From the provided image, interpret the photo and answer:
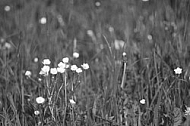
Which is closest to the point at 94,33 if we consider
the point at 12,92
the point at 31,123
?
the point at 12,92

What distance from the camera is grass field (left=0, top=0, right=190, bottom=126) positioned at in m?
2.16

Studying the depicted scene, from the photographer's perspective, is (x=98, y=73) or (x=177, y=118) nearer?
(x=177, y=118)

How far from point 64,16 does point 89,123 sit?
84.6 inches

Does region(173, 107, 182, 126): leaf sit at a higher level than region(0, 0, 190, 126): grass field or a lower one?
lower

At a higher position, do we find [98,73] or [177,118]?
[98,73]

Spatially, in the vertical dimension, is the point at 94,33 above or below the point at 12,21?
below

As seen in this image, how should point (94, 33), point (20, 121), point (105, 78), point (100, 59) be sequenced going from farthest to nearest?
point (94, 33)
point (100, 59)
point (105, 78)
point (20, 121)

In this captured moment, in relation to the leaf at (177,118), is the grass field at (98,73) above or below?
above

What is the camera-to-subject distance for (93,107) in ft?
7.47

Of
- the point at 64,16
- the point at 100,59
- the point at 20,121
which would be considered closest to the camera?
the point at 20,121

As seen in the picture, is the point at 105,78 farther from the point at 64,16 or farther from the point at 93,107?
the point at 64,16

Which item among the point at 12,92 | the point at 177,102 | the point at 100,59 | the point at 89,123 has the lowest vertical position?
the point at 89,123

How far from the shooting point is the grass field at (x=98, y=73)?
2.16m

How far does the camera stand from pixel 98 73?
2.82 metres
